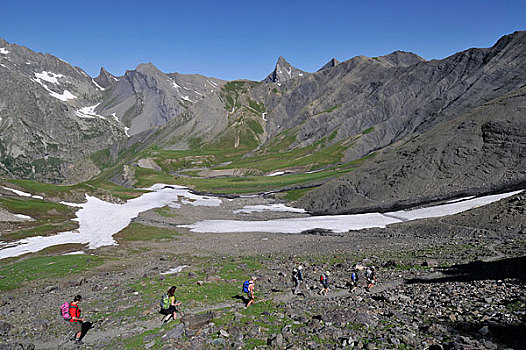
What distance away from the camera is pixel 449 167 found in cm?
8188

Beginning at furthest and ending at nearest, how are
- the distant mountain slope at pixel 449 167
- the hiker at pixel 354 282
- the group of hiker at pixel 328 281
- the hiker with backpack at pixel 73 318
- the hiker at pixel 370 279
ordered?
1. the distant mountain slope at pixel 449 167
2. the hiker at pixel 354 282
3. the hiker at pixel 370 279
4. the group of hiker at pixel 328 281
5. the hiker with backpack at pixel 73 318

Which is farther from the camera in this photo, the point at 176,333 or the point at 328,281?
the point at 328,281

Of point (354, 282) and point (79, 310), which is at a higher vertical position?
point (79, 310)

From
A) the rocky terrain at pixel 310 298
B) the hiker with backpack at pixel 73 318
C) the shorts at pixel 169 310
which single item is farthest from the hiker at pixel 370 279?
the hiker with backpack at pixel 73 318

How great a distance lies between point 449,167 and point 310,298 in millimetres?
73249

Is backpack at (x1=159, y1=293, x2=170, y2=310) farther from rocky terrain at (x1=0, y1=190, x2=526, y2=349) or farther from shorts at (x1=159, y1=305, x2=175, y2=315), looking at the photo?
rocky terrain at (x1=0, y1=190, x2=526, y2=349)

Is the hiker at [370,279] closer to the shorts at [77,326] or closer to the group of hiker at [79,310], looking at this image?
the group of hiker at [79,310]

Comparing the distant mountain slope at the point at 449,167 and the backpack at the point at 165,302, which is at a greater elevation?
the distant mountain slope at the point at 449,167

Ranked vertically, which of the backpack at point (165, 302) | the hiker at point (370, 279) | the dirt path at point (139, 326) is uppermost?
the backpack at point (165, 302)

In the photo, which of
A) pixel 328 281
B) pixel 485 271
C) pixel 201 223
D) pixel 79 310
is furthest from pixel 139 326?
pixel 201 223

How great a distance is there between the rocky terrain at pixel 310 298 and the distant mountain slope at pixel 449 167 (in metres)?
30.3

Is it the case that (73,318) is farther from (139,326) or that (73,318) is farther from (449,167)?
(449,167)

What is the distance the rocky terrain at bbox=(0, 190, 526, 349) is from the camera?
15891 millimetres

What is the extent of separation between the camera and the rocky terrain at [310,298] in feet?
52.1
